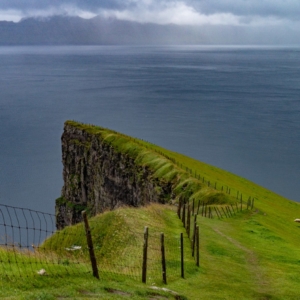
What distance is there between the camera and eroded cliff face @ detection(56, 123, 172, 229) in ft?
248

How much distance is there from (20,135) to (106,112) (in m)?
43.8

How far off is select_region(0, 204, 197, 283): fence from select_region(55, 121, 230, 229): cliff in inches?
1011

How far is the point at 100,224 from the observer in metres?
39.0

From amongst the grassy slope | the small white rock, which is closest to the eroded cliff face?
the grassy slope

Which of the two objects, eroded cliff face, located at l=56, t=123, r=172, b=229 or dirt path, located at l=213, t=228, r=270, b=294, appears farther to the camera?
eroded cliff face, located at l=56, t=123, r=172, b=229

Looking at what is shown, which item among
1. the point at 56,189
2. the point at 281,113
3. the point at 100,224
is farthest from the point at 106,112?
the point at 100,224

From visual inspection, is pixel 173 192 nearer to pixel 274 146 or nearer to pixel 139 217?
pixel 139 217

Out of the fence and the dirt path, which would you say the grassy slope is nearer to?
the dirt path

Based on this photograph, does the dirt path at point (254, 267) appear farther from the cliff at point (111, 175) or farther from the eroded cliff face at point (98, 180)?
the eroded cliff face at point (98, 180)

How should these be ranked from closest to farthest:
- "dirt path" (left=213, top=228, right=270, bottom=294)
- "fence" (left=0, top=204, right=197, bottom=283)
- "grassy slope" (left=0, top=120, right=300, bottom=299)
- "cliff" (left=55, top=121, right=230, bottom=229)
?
"grassy slope" (left=0, top=120, right=300, bottom=299)
"fence" (left=0, top=204, right=197, bottom=283)
"dirt path" (left=213, top=228, right=270, bottom=294)
"cliff" (left=55, top=121, right=230, bottom=229)

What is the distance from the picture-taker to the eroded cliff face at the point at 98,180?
248 ft

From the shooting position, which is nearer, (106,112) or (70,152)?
(70,152)

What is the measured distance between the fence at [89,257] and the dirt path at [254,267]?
14.4ft

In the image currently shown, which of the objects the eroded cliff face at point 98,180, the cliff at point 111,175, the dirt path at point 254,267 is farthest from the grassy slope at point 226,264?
the eroded cliff face at point 98,180
